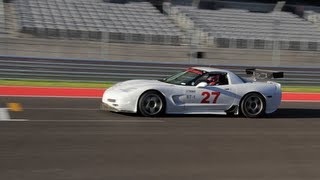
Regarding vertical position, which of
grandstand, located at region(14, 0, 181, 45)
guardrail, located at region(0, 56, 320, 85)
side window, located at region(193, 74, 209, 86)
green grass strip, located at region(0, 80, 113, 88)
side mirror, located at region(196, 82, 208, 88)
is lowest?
green grass strip, located at region(0, 80, 113, 88)

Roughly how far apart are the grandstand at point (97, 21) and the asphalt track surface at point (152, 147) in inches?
567

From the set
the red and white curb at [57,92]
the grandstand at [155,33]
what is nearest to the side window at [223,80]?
the red and white curb at [57,92]

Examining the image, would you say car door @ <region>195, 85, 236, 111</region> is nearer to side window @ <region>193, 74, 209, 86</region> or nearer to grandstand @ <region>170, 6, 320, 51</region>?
side window @ <region>193, 74, 209, 86</region>

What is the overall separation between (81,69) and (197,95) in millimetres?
8297

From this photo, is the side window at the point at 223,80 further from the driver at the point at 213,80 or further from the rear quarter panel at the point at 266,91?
the rear quarter panel at the point at 266,91

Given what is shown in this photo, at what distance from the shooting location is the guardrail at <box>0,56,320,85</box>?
18.2 m

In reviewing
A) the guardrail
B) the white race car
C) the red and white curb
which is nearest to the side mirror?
the white race car

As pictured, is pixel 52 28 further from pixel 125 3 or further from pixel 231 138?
pixel 231 138

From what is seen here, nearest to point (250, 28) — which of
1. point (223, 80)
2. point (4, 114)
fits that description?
point (223, 80)

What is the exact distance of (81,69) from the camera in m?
18.9

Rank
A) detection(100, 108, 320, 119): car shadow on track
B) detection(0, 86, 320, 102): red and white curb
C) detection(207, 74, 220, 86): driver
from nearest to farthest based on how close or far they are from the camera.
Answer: detection(100, 108, 320, 119): car shadow on track < detection(207, 74, 220, 86): driver < detection(0, 86, 320, 102): red and white curb

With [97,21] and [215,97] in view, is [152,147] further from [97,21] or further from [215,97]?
[97,21]

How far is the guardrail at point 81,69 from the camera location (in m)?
18.2

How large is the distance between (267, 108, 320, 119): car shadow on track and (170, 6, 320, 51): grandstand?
14184 mm
